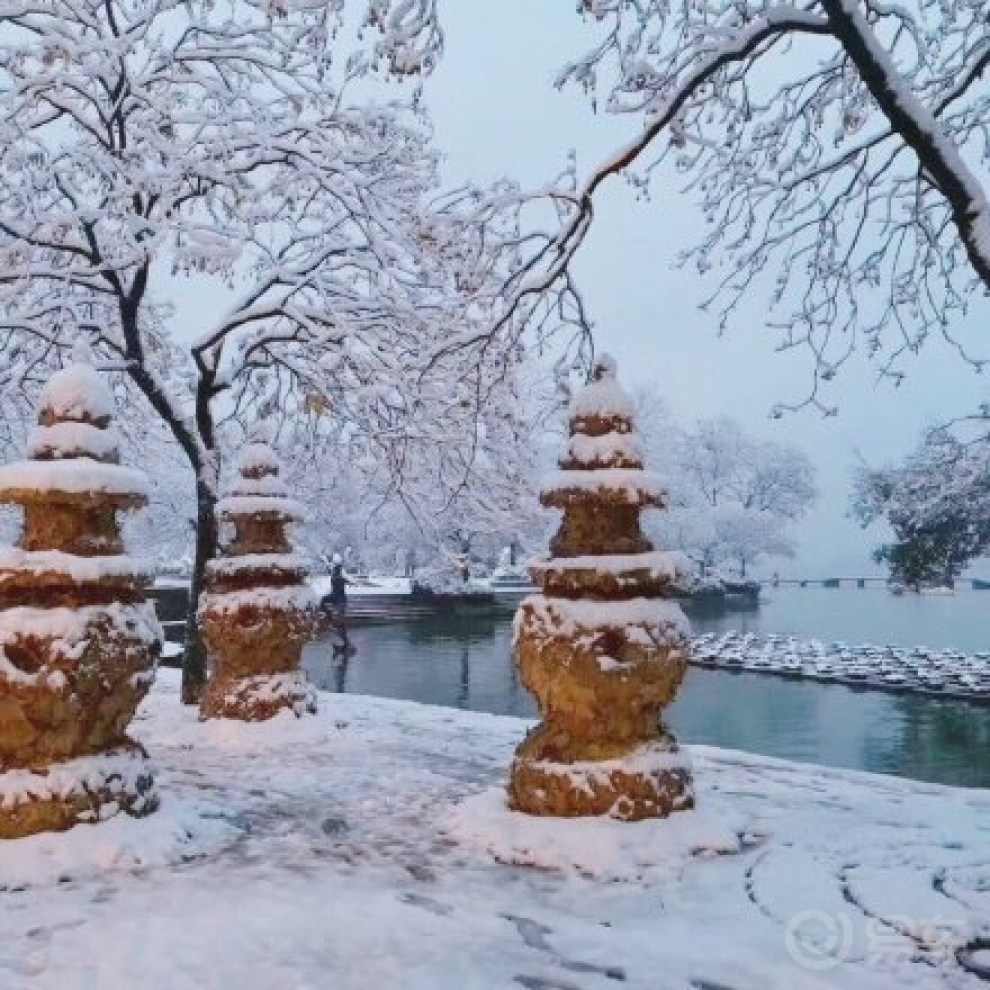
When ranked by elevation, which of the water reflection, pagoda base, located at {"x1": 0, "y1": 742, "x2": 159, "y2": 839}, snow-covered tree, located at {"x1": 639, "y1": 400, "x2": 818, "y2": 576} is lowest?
the water reflection

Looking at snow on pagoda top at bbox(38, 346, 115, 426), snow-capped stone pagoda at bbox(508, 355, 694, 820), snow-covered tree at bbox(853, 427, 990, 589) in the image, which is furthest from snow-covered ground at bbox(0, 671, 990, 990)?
snow-covered tree at bbox(853, 427, 990, 589)

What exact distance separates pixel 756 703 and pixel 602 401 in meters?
13.1

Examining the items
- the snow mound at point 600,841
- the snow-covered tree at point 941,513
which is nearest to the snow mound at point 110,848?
the snow mound at point 600,841

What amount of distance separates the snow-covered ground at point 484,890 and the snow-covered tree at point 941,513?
1223 centimetres

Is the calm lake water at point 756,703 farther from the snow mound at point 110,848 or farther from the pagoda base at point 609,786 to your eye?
the snow mound at point 110,848

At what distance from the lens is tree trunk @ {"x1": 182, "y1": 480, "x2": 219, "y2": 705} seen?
42.4 feet

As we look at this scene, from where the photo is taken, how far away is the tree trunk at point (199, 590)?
1294cm

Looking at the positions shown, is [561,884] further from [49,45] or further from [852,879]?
[49,45]

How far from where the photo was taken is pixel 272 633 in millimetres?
10852

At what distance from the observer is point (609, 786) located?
22.3 feet

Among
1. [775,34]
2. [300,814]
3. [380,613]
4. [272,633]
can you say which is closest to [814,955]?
[300,814]

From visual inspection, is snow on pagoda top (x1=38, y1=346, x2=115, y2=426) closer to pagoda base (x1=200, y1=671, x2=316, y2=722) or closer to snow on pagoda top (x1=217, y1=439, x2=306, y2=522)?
snow on pagoda top (x1=217, y1=439, x2=306, y2=522)

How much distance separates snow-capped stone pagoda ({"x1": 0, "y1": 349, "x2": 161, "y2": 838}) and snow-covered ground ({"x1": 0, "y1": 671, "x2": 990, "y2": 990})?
0.97 ft

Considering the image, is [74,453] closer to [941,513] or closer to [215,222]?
[215,222]
